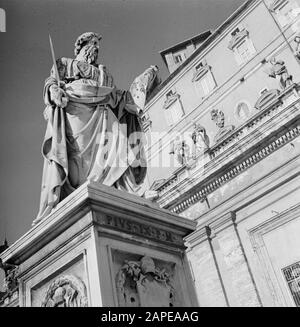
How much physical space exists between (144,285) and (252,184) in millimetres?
11547

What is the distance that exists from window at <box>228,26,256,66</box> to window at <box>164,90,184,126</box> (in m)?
4.69

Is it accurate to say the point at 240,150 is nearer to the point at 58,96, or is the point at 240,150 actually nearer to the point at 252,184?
the point at 252,184

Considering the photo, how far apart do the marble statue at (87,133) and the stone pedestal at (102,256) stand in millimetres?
410

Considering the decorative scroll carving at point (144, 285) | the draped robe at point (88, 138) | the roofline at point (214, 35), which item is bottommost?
the decorative scroll carving at point (144, 285)

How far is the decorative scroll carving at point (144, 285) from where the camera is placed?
10.3ft

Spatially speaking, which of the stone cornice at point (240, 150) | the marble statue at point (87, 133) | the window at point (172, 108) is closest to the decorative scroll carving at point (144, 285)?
the marble statue at point (87, 133)

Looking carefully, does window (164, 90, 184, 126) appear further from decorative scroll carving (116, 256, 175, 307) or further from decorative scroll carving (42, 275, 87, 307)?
decorative scroll carving (42, 275, 87, 307)

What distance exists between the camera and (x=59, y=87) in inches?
168

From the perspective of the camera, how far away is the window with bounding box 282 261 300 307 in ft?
39.4

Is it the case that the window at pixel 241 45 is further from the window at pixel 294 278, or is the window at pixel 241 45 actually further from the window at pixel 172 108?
the window at pixel 294 278

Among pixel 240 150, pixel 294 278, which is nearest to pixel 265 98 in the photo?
pixel 240 150

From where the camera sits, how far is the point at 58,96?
4.20m
